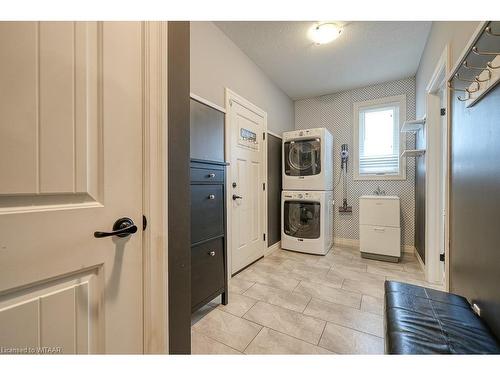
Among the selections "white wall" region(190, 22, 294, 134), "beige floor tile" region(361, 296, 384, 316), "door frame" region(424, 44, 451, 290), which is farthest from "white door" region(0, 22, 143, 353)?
"door frame" region(424, 44, 451, 290)

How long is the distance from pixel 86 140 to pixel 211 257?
135 centimetres

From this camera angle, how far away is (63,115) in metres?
0.59

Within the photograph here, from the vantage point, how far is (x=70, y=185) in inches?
23.8

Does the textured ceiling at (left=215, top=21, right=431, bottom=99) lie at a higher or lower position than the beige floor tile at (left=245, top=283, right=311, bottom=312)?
higher

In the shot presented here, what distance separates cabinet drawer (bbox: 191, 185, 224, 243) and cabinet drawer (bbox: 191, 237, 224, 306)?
3.4 inches

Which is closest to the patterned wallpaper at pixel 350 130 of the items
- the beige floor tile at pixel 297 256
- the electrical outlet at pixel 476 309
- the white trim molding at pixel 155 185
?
the beige floor tile at pixel 297 256

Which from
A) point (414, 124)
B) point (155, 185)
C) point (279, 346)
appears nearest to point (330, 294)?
point (279, 346)

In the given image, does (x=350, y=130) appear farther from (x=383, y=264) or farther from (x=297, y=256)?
(x=297, y=256)

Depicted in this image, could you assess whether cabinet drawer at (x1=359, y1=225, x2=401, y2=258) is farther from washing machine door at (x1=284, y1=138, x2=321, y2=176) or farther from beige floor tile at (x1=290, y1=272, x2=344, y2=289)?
washing machine door at (x1=284, y1=138, x2=321, y2=176)

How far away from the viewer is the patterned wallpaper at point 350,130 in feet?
10.7

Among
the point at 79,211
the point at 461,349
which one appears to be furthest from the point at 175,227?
the point at 461,349

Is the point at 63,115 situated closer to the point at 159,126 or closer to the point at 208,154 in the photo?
the point at 159,126

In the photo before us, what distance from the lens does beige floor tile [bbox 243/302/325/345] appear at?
4.93 feet

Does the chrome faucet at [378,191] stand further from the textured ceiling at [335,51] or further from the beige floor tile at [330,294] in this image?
the beige floor tile at [330,294]
